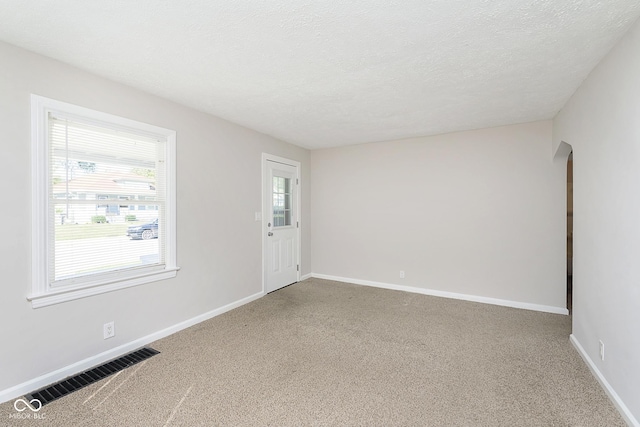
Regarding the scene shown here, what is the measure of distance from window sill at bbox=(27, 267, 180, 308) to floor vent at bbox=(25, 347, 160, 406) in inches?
23.6

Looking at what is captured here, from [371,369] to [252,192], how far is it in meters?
2.73

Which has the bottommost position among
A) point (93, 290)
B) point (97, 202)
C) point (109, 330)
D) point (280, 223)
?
point (109, 330)

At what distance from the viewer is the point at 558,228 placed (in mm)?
3658

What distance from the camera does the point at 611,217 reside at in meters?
2.05

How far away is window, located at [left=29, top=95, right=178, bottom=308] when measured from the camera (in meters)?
2.21

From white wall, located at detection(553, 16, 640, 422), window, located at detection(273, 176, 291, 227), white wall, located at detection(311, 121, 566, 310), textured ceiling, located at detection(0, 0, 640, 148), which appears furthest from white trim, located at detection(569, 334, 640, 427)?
window, located at detection(273, 176, 291, 227)

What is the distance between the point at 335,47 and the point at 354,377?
8.07 feet

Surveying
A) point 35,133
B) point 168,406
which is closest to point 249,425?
point 168,406

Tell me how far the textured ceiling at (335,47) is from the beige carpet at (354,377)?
2.42 metres

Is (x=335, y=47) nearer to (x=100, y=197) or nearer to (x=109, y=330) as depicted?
(x=100, y=197)

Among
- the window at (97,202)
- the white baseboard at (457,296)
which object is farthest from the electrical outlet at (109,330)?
the white baseboard at (457,296)

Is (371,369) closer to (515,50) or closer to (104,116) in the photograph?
(515,50)

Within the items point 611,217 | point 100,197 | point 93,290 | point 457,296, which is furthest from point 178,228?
point 457,296

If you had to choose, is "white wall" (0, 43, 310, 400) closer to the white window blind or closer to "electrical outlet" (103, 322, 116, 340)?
"electrical outlet" (103, 322, 116, 340)
